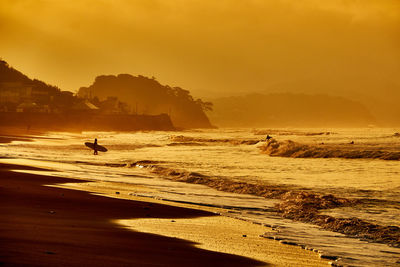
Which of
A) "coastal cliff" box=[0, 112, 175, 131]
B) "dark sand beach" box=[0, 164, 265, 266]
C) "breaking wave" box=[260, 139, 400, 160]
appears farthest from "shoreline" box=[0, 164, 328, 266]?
"coastal cliff" box=[0, 112, 175, 131]

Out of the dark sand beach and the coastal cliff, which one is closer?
the dark sand beach

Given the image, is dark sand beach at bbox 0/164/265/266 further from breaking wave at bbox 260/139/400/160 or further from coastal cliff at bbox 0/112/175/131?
coastal cliff at bbox 0/112/175/131

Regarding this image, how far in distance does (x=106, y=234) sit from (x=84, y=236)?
2.21 ft

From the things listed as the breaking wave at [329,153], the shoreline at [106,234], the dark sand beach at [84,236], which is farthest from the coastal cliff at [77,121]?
the dark sand beach at [84,236]

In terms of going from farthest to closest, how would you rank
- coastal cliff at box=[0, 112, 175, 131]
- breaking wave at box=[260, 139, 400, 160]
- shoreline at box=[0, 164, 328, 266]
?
coastal cliff at box=[0, 112, 175, 131] < breaking wave at box=[260, 139, 400, 160] < shoreline at box=[0, 164, 328, 266]

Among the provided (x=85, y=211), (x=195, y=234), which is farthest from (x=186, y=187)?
(x=195, y=234)

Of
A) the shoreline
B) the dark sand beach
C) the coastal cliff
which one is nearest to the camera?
the dark sand beach

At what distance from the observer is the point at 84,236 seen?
31.9ft

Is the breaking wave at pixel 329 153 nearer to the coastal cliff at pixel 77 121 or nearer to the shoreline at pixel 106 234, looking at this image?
the shoreline at pixel 106 234

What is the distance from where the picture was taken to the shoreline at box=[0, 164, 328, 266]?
8078 millimetres

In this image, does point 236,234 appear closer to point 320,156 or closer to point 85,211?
point 85,211

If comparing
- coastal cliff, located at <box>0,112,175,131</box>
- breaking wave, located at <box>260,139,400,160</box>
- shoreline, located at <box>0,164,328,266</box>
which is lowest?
shoreline, located at <box>0,164,328,266</box>

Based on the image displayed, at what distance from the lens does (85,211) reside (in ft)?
43.5

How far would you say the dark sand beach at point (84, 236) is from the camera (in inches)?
308
